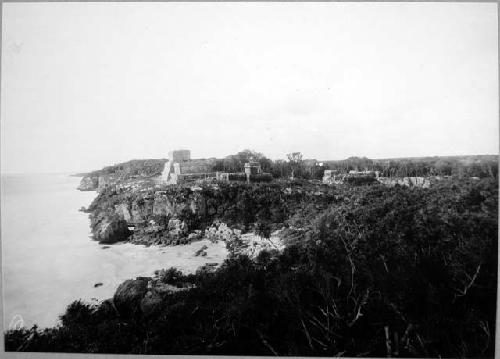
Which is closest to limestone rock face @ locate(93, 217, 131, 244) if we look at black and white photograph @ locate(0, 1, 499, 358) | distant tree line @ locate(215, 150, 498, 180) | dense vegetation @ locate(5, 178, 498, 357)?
black and white photograph @ locate(0, 1, 499, 358)

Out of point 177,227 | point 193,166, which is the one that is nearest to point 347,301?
point 177,227

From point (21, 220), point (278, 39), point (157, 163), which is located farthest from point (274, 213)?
point (21, 220)

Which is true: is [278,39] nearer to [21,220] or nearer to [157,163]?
[157,163]

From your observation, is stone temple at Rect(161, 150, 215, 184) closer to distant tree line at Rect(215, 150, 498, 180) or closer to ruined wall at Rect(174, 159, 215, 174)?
ruined wall at Rect(174, 159, 215, 174)

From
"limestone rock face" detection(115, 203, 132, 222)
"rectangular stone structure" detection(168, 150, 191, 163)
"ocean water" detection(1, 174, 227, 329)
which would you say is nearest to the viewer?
"ocean water" detection(1, 174, 227, 329)

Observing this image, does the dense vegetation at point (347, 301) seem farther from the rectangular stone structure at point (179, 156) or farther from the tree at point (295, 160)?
the rectangular stone structure at point (179, 156)

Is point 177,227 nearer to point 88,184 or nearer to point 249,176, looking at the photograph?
point 249,176

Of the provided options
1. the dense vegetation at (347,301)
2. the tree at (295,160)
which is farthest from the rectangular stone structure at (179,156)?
the dense vegetation at (347,301)
